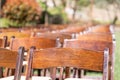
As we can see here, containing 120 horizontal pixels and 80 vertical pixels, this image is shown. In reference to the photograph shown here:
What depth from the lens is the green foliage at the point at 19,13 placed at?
793 inches

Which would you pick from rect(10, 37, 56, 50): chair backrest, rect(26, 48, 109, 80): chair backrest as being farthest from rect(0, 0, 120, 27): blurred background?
rect(26, 48, 109, 80): chair backrest

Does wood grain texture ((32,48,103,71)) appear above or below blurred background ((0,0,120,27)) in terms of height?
below

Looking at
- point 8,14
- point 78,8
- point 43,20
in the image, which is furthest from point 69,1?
point 8,14

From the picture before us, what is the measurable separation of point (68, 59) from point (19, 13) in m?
16.8

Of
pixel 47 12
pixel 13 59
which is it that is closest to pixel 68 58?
pixel 13 59

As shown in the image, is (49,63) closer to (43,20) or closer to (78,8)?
(43,20)

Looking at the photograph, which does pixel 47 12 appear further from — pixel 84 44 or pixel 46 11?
pixel 84 44

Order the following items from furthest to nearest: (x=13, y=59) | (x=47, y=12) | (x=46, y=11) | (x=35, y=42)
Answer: (x=47, y=12), (x=46, y=11), (x=35, y=42), (x=13, y=59)

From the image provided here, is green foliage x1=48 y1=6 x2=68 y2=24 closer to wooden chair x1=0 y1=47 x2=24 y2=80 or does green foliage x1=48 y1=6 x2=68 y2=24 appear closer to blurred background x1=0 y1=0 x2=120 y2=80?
blurred background x1=0 y1=0 x2=120 y2=80

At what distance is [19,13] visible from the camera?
20.2m

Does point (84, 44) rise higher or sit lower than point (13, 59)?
higher

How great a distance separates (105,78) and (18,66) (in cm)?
76

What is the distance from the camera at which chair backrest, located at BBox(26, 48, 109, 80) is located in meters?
3.52

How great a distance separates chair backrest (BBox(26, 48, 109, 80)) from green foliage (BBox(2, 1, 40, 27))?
1650cm
